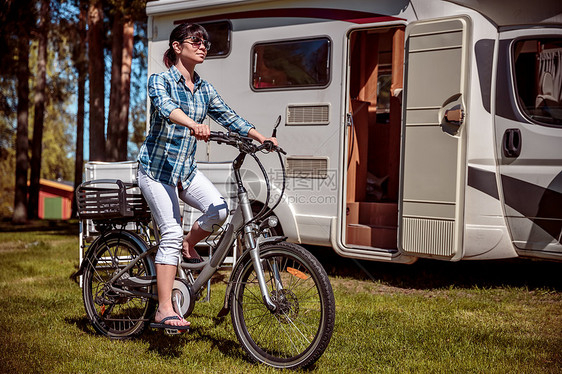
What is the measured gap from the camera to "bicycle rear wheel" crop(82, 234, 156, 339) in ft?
12.9

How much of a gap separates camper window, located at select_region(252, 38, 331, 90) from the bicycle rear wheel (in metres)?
2.82

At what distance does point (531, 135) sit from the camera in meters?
5.04

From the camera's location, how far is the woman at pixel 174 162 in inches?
138

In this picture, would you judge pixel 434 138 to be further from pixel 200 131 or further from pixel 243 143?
pixel 200 131

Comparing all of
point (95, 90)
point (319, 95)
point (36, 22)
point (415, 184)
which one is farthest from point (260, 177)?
point (36, 22)

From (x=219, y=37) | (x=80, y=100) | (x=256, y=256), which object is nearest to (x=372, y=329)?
(x=256, y=256)

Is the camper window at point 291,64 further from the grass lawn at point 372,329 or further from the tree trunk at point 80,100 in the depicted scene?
the tree trunk at point 80,100

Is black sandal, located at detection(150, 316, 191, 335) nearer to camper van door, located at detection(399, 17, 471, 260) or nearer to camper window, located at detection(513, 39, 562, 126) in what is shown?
camper van door, located at detection(399, 17, 471, 260)

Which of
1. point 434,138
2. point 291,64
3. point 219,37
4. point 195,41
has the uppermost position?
point 219,37

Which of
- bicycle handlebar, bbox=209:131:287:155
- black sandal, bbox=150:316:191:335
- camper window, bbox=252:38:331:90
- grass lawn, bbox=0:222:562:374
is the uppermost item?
camper window, bbox=252:38:331:90

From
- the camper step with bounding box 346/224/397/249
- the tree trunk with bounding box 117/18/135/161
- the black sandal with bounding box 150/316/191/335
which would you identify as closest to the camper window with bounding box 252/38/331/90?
the camper step with bounding box 346/224/397/249

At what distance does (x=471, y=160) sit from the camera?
205 inches

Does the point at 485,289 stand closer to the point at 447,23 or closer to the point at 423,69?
the point at 423,69

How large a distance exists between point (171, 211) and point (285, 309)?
0.90 m
